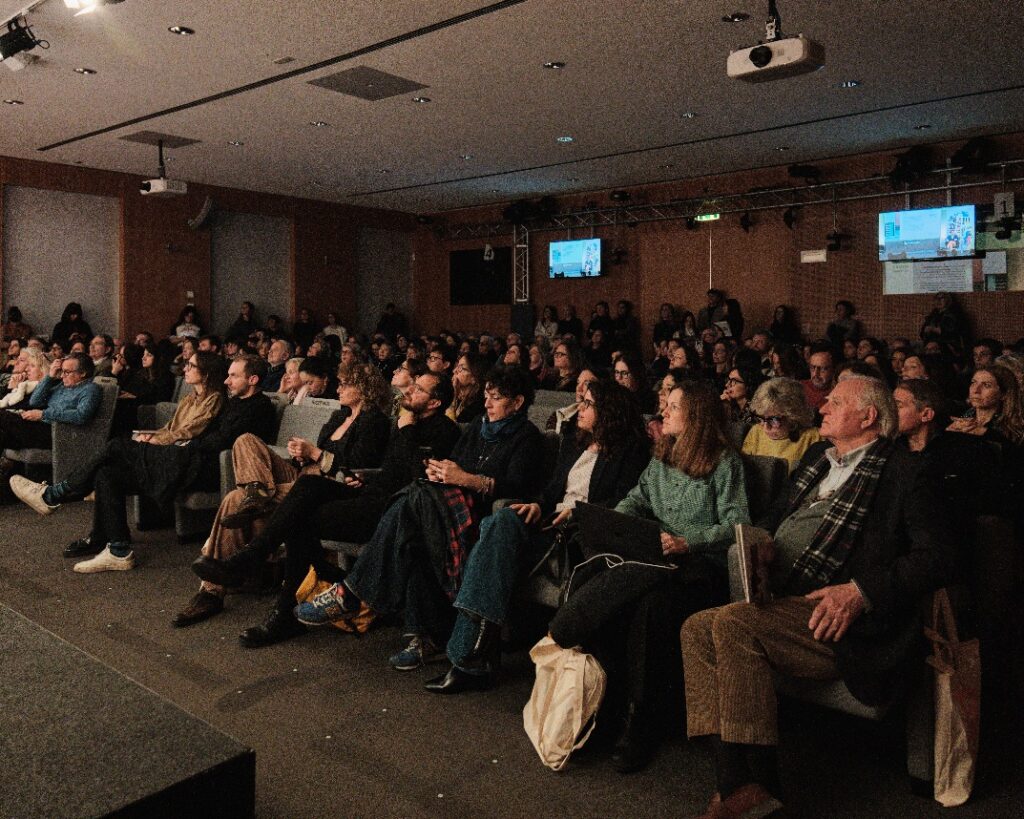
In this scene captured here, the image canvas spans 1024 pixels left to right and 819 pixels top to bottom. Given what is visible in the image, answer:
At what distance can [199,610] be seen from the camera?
389 centimetres

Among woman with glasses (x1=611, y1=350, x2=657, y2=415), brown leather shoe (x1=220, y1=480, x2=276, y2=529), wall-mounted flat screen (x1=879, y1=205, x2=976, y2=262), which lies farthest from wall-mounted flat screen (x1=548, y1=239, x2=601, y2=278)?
brown leather shoe (x1=220, y1=480, x2=276, y2=529)

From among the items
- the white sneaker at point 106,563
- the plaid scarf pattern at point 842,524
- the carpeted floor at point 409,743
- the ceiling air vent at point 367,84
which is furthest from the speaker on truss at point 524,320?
the plaid scarf pattern at point 842,524

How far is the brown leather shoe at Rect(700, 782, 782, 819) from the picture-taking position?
2.19 meters

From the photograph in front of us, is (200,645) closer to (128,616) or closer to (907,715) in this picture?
(128,616)

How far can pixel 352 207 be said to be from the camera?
1566cm

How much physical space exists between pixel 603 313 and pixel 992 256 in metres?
5.23

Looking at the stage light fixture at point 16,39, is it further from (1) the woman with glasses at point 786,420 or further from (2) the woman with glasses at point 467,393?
(1) the woman with glasses at point 786,420

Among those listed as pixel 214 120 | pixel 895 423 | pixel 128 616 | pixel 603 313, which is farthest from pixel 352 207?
pixel 895 423

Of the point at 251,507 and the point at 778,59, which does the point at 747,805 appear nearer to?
the point at 251,507

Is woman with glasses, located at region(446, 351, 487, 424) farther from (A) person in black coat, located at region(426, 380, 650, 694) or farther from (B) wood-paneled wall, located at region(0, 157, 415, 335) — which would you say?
(B) wood-paneled wall, located at region(0, 157, 415, 335)

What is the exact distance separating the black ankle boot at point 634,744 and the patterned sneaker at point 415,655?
0.93 meters

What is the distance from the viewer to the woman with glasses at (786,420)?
3.60 metres

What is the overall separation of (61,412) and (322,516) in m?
2.98

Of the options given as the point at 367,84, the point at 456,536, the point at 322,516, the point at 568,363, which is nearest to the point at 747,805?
the point at 456,536
